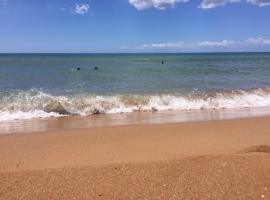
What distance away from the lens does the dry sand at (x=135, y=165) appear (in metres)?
3.04

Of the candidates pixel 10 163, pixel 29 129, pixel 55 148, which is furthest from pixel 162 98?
pixel 10 163

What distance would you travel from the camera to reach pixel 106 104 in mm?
9961

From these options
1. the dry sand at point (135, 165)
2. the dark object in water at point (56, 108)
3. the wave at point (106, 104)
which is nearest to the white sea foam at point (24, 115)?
the wave at point (106, 104)

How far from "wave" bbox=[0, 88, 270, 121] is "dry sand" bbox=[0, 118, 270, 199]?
9.76ft

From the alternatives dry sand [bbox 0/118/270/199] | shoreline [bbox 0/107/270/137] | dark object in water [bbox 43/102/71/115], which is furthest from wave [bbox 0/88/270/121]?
dry sand [bbox 0/118/270/199]

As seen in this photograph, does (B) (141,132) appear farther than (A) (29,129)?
No

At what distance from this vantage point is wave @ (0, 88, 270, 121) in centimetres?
916

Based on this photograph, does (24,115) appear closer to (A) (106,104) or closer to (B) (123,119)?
(A) (106,104)

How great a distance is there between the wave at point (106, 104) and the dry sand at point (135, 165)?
9.76ft

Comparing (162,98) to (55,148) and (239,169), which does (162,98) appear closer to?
(55,148)

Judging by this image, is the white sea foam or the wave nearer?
the white sea foam

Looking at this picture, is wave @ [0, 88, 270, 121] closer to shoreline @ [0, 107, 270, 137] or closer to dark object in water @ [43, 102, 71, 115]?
dark object in water @ [43, 102, 71, 115]

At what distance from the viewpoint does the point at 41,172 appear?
3.66 m

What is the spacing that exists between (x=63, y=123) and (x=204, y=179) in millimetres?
5391
